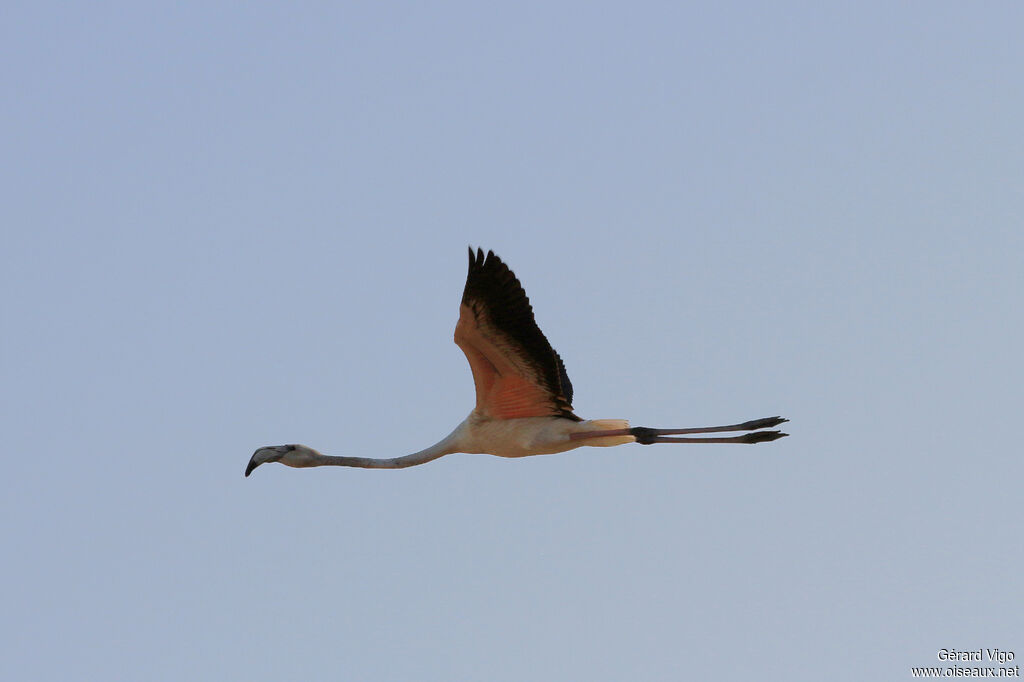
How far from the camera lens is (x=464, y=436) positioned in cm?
1802

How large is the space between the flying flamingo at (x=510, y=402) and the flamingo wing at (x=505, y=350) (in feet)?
0.04

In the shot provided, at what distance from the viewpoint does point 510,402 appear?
1764cm

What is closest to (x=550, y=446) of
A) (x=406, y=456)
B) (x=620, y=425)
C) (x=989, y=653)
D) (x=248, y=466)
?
(x=620, y=425)

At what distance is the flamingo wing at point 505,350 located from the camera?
53.1ft

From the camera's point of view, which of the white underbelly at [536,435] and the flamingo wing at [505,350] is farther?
the white underbelly at [536,435]

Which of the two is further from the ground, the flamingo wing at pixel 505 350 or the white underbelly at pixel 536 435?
the flamingo wing at pixel 505 350

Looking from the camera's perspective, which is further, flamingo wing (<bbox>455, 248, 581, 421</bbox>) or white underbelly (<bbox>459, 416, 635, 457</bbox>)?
white underbelly (<bbox>459, 416, 635, 457</bbox>)

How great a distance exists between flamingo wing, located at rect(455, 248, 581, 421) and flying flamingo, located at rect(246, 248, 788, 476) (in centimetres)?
1

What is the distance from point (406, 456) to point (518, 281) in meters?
3.54

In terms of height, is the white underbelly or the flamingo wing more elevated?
the flamingo wing

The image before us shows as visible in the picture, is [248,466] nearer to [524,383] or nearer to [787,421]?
[524,383]

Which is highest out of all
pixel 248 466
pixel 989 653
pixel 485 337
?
pixel 485 337

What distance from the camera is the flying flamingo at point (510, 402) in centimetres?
1628

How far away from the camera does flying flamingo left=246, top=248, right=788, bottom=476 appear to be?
16.3m
